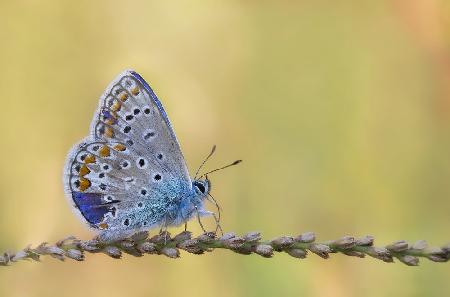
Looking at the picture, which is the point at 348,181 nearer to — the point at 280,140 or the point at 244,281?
the point at 280,140

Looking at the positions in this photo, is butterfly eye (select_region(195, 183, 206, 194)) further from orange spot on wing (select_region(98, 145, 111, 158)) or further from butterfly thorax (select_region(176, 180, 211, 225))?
orange spot on wing (select_region(98, 145, 111, 158))

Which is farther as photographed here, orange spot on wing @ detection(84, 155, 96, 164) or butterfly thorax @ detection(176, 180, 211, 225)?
butterfly thorax @ detection(176, 180, 211, 225)

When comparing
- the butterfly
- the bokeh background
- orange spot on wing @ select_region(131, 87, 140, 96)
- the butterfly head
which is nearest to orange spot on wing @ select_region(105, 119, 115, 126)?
the butterfly

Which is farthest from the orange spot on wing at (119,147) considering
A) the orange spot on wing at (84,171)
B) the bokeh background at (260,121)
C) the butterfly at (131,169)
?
the bokeh background at (260,121)

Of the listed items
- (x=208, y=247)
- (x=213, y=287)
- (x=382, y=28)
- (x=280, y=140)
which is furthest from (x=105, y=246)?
(x=382, y=28)

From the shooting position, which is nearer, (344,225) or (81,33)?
(344,225)

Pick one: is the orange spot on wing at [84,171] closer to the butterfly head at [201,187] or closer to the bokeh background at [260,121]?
the butterfly head at [201,187]

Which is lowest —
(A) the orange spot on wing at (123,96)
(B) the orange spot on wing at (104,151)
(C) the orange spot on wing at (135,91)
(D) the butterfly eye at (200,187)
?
(D) the butterfly eye at (200,187)
